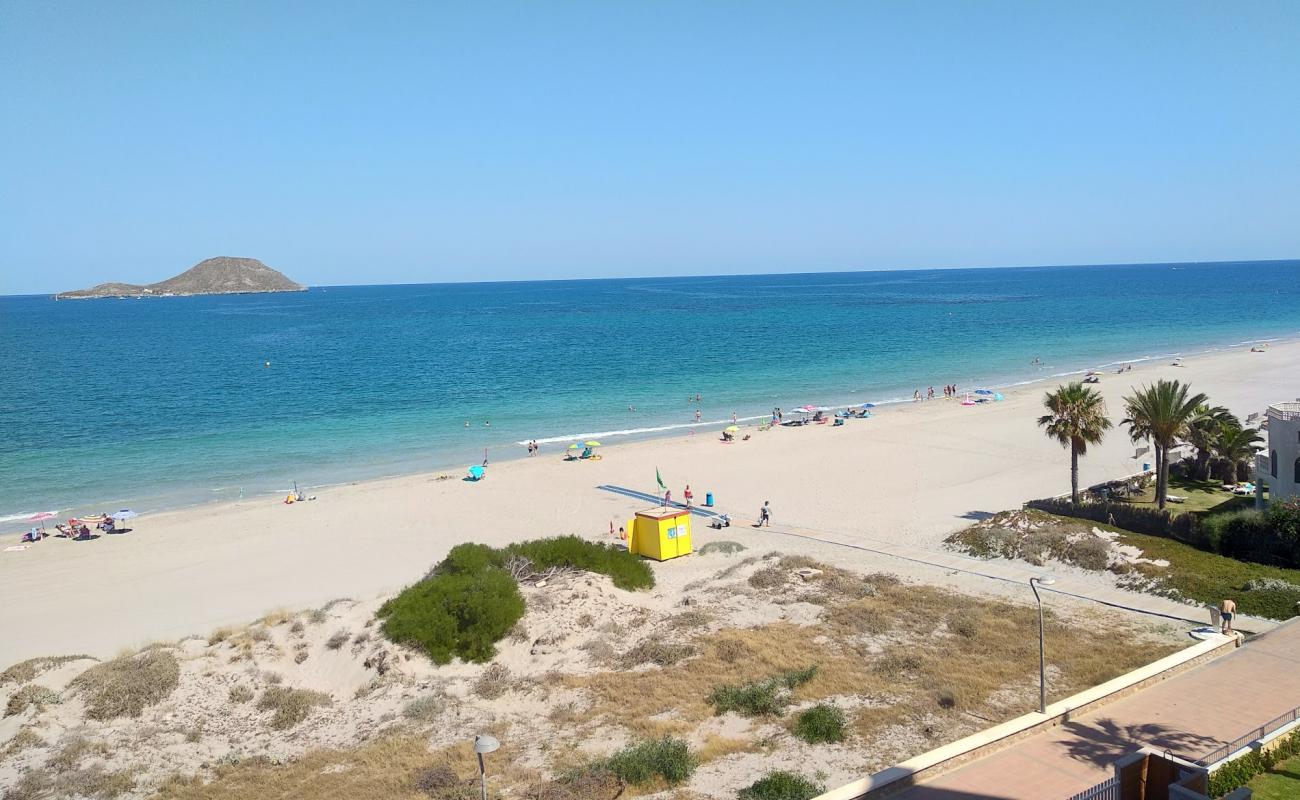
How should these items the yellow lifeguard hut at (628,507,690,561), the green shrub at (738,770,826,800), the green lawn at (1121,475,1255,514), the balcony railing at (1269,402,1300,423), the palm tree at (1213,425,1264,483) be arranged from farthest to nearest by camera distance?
the palm tree at (1213,425,1264,483) → the green lawn at (1121,475,1255,514) → the yellow lifeguard hut at (628,507,690,561) → the balcony railing at (1269,402,1300,423) → the green shrub at (738,770,826,800)

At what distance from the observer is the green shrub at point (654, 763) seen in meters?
12.6

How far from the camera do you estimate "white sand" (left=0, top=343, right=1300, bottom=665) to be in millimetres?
24219

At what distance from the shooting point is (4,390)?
65312 millimetres

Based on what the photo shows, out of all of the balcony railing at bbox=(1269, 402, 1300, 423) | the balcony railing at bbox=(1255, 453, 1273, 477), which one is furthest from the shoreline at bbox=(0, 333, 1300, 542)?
the balcony railing at bbox=(1269, 402, 1300, 423)

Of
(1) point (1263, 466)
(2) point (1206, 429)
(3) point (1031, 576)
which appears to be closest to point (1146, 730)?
(3) point (1031, 576)

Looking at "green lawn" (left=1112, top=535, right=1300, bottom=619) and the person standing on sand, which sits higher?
the person standing on sand

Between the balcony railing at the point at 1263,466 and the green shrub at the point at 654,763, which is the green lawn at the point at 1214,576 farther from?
the green shrub at the point at 654,763

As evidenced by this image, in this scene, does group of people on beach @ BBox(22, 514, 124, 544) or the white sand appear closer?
the white sand

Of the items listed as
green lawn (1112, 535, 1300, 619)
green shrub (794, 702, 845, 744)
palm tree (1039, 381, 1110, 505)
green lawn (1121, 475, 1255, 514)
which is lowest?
green shrub (794, 702, 845, 744)

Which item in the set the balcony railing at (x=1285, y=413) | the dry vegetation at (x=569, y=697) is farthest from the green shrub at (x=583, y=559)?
the balcony railing at (x=1285, y=413)

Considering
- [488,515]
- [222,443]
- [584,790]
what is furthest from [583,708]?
[222,443]

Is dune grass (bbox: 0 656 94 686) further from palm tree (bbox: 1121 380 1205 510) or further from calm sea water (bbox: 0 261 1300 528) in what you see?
palm tree (bbox: 1121 380 1205 510)

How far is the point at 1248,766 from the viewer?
36.7 feet

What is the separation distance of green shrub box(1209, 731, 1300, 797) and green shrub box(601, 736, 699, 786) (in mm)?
6796
